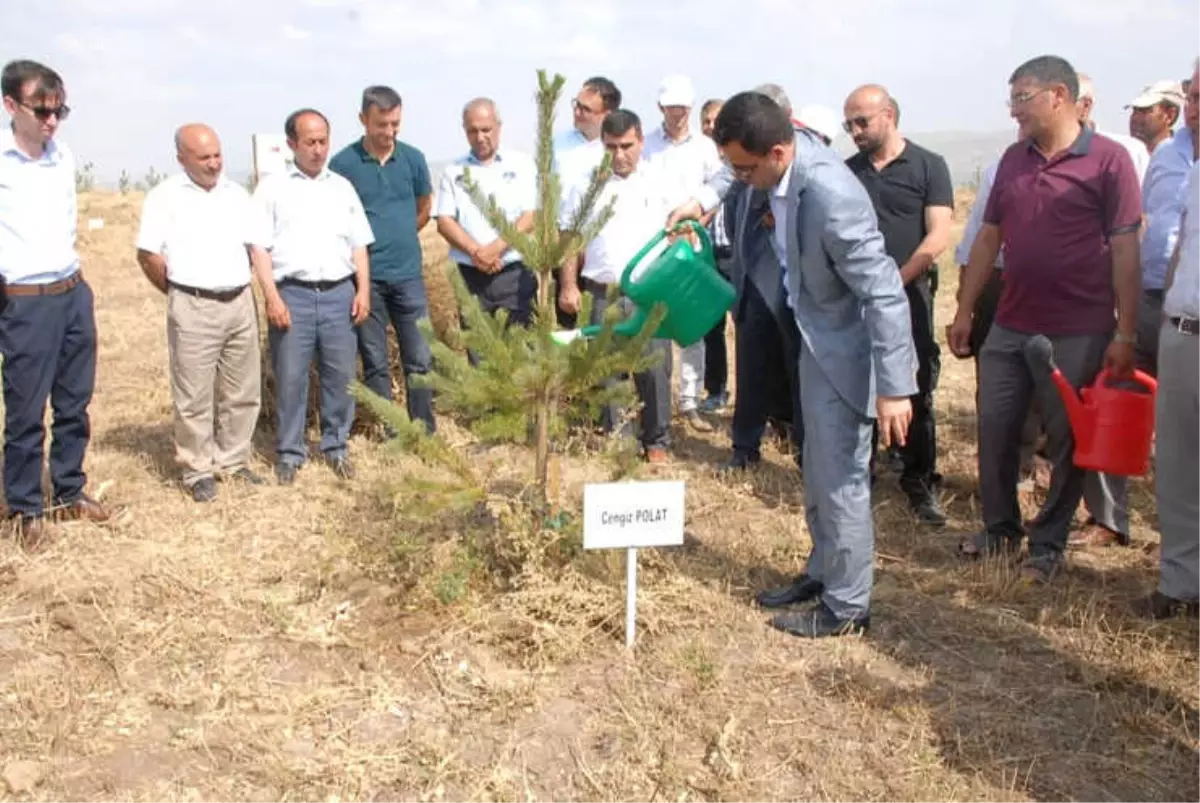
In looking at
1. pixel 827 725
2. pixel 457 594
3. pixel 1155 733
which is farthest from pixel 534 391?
pixel 1155 733

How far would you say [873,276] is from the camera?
10.6 ft

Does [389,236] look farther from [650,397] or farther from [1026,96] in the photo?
[1026,96]

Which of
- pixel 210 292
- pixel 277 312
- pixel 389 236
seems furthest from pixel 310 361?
pixel 389 236

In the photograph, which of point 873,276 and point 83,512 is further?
point 83,512

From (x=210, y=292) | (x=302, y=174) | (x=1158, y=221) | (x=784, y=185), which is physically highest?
(x=302, y=174)

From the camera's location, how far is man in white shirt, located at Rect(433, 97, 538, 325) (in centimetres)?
571

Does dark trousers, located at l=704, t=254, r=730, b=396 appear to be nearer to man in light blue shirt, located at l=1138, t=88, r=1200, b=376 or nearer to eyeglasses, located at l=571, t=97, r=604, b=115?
eyeglasses, located at l=571, t=97, r=604, b=115

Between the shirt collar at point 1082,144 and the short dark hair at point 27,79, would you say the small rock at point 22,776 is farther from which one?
the shirt collar at point 1082,144

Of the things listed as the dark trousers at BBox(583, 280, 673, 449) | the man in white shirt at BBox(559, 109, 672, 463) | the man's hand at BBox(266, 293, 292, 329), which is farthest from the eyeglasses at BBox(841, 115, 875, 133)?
the man's hand at BBox(266, 293, 292, 329)

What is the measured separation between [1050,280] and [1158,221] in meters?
1.11

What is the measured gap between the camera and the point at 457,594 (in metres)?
3.66

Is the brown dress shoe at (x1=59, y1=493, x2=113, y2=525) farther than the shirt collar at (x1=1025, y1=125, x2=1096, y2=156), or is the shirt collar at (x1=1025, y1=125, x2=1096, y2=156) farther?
the brown dress shoe at (x1=59, y1=493, x2=113, y2=525)

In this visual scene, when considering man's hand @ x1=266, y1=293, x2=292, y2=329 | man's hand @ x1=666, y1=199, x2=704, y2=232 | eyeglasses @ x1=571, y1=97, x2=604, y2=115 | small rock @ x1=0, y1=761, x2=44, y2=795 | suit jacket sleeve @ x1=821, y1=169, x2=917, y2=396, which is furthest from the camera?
eyeglasses @ x1=571, y1=97, x2=604, y2=115

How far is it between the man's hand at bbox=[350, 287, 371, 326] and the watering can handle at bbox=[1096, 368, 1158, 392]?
3554mm
